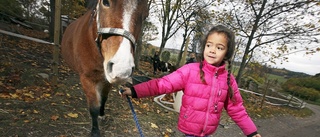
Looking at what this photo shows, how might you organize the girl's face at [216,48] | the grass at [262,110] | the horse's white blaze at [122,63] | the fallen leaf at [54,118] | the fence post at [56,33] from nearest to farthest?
the horse's white blaze at [122,63] < the girl's face at [216,48] < the fallen leaf at [54,118] < the fence post at [56,33] < the grass at [262,110]

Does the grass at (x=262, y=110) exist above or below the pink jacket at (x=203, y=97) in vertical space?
below

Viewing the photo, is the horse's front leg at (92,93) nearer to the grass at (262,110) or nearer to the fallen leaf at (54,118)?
the fallen leaf at (54,118)

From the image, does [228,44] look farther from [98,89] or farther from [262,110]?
[262,110]

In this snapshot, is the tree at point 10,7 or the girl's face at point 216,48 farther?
the tree at point 10,7

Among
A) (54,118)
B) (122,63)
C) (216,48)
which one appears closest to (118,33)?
(122,63)

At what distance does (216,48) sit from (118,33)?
0.93m

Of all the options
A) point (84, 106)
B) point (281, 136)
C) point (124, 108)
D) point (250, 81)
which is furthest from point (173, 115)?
point (250, 81)

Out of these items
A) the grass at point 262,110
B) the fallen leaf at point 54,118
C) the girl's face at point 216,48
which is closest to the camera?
the girl's face at point 216,48

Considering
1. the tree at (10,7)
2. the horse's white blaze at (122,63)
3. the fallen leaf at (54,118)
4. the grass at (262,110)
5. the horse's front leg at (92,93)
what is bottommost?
the grass at (262,110)

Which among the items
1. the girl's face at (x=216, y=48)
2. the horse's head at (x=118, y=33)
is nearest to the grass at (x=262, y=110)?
the girl's face at (x=216, y=48)

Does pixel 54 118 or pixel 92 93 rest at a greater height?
pixel 92 93

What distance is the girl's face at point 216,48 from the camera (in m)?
1.80

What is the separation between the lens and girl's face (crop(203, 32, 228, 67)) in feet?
5.89

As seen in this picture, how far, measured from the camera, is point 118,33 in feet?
4.60
